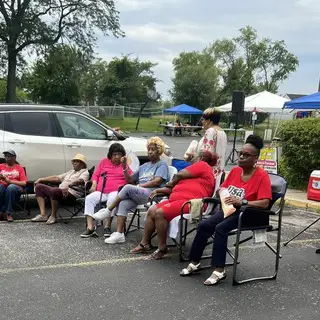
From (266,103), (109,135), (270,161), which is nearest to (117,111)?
(266,103)

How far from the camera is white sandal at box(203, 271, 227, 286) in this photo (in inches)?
173

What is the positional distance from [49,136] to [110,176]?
6.40 feet

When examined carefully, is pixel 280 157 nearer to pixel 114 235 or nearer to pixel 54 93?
pixel 114 235

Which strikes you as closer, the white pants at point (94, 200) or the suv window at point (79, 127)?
the white pants at point (94, 200)

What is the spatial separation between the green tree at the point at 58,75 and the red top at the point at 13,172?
98.8 feet

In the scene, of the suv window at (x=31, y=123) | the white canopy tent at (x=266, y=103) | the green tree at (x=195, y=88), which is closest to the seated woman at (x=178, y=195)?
the suv window at (x=31, y=123)

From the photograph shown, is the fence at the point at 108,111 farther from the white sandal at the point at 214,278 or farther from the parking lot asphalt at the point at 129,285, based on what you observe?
the white sandal at the point at 214,278

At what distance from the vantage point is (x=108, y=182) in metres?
6.50

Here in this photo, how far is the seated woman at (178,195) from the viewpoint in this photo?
5.09m

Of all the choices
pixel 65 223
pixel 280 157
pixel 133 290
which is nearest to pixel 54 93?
pixel 280 157

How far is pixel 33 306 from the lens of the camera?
380 cm

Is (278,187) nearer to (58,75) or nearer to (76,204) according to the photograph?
(76,204)

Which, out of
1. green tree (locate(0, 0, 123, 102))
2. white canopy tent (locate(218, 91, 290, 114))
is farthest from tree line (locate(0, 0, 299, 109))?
white canopy tent (locate(218, 91, 290, 114))

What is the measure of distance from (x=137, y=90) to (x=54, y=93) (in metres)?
9.19
